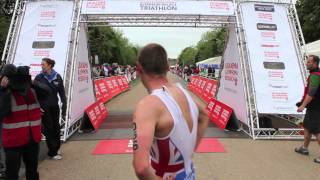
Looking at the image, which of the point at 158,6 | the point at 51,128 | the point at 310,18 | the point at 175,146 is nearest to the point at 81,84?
the point at 158,6

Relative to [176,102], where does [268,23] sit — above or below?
above

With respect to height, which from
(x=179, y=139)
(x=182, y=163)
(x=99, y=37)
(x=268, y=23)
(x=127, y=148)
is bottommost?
(x=127, y=148)

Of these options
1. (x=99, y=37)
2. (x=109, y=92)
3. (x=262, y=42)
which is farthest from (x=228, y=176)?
(x=99, y=37)

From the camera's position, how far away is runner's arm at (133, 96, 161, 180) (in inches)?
87.7

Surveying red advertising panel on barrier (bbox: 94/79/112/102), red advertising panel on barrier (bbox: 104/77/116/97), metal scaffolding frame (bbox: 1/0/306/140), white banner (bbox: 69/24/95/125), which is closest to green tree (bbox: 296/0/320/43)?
red advertising panel on barrier (bbox: 104/77/116/97)

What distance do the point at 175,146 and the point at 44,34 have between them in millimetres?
8759

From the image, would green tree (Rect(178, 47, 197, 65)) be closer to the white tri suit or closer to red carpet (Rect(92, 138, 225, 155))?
red carpet (Rect(92, 138, 225, 155))

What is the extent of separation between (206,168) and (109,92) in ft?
45.4

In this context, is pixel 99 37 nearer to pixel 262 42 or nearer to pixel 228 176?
pixel 262 42

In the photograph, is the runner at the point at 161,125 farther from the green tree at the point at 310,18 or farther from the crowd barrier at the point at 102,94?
the green tree at the point at 310,18

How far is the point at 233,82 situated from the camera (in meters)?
11.9

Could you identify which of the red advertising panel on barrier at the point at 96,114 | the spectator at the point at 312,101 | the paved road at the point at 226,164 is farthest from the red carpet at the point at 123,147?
the spectator at the point at 312,101

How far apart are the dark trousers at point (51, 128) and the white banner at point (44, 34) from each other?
2295 millimetres

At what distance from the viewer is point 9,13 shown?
3541 cm
